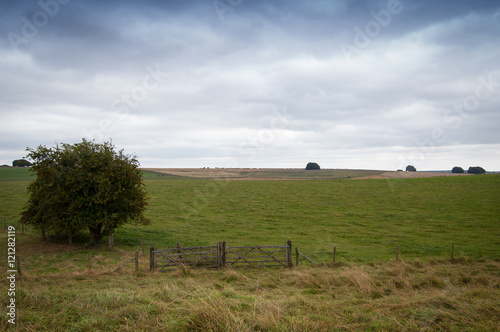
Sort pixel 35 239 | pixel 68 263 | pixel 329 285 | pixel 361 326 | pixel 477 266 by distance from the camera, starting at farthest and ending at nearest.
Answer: pixel 35 239, pixel 68 263, pixel 477 266, pixel 329 285, pixel 361 326

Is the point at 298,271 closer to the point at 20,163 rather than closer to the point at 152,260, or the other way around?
the point at 152,260

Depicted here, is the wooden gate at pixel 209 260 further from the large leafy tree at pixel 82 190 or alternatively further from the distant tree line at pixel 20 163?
the distant tree line at pixel 20 163

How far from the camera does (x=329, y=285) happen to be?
12.3 meters

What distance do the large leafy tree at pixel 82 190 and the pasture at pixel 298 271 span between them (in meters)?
2.24

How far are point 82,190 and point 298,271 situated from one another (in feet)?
55.8

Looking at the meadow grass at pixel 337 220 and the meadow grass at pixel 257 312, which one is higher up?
the meadow grass at pixel 257 312

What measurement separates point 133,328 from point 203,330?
1.67 meters

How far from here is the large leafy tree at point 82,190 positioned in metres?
21.6

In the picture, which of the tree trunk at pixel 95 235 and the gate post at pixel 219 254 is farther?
the tree trunk at pixel 95 235

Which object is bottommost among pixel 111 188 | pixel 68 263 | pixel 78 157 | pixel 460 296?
pixel 68 263

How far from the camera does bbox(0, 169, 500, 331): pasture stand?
687 cm

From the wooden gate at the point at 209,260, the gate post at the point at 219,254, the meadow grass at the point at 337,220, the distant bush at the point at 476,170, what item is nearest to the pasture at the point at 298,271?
the meadow grass at the point at 337,220

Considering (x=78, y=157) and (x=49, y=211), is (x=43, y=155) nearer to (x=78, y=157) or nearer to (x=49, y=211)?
(x=78, y=157)

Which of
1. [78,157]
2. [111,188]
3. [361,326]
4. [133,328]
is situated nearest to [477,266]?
[361,326]
